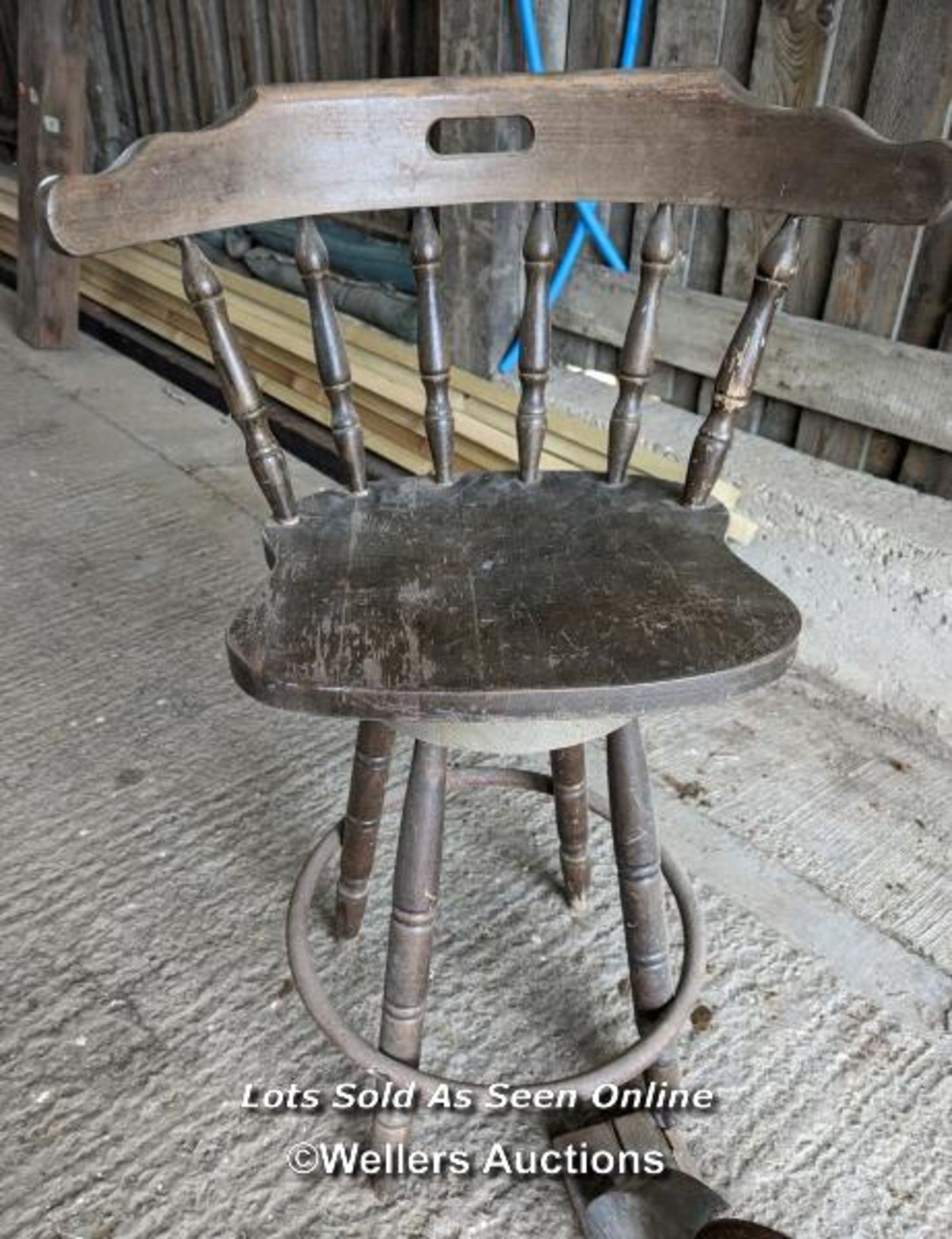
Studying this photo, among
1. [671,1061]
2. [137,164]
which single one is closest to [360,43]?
[137,164]

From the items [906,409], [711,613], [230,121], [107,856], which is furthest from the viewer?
[906,409]

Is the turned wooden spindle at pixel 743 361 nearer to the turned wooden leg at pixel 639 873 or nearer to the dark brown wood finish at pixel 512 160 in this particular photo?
the dark brown wood finish at pixel 512 160

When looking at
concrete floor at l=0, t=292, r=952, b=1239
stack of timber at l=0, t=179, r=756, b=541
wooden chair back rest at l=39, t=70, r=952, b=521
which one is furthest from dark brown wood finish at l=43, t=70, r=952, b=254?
concrete floor at l=0, t=292, r=952, b=1239

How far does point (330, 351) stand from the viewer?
1.20m

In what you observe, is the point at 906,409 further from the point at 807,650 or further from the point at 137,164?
the point at 137,164

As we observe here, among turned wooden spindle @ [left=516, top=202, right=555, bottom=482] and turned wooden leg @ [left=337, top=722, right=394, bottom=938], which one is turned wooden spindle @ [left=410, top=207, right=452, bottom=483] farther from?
turned wooden leg @ [left=337, top=722, right=394, bottom=938]

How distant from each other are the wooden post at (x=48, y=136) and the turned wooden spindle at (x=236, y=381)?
7.39 ft

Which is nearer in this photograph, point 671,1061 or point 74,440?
point 671,1061

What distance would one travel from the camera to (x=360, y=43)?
110 inches

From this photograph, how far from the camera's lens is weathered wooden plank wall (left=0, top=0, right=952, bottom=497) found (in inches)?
66.9

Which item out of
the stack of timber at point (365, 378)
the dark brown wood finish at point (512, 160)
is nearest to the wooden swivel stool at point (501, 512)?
the dark brown wood finish at point (512, 160)

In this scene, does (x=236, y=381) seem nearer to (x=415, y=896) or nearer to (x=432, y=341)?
(x=432, y=341)

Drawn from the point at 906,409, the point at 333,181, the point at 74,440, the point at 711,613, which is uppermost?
the point at 333,181

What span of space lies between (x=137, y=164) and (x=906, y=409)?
134cm
